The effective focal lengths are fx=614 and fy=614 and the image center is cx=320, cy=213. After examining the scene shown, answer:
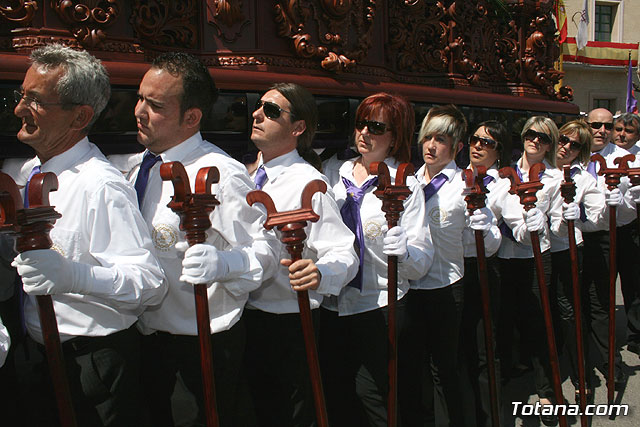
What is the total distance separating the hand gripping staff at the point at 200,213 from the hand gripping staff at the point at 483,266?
5.50 ft

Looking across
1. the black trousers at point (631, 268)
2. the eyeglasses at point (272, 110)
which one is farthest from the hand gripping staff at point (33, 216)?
the black trousers at point (631, 268)

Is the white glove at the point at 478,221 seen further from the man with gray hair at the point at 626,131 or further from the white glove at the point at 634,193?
the man with gray hair at the point at 626,131

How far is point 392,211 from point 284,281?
1.89 ft

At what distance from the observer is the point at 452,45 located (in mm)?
5449

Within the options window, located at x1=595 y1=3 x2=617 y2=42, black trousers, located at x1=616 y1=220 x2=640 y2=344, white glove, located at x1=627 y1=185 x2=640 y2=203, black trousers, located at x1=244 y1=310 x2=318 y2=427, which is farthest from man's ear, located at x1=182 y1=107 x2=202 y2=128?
window, located at x1=595 y1=3 x2=617 y2=42

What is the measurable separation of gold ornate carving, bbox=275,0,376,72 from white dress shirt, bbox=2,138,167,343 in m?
2.04

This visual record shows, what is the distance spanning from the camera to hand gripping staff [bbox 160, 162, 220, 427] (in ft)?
6.60

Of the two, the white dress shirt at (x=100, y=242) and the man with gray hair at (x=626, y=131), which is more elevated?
the man with gray hair at (x=626, y=131)

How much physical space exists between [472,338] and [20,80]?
3.09 metres

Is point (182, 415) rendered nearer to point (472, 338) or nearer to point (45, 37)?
point (45, 37)

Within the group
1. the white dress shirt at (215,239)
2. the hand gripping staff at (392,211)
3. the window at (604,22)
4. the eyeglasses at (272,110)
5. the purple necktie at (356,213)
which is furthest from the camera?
the window at (604,22)

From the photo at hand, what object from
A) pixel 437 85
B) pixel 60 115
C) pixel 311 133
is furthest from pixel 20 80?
pixel 437 85

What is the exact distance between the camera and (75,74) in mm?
2201

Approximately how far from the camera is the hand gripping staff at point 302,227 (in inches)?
87.0
